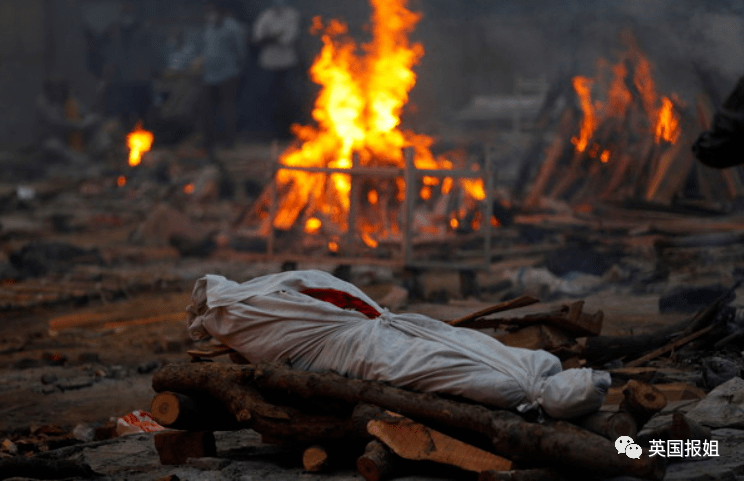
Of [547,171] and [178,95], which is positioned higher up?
[178,95]

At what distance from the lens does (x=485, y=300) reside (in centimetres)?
1116

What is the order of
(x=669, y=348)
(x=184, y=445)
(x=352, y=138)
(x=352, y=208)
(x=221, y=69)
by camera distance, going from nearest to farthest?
(x=184, y=445) → (x=669, y=348) → (x=352, y=208) → (x=352, y=138) → (x=221, y=69)

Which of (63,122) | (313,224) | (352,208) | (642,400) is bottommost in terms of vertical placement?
(313,224)

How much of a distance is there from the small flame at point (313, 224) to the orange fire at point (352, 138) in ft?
0.41

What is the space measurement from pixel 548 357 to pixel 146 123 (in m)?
24.0

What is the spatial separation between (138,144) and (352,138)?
40.0 feet

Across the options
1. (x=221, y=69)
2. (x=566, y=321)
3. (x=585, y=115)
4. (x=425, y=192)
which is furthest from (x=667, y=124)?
(x=221, y=69)

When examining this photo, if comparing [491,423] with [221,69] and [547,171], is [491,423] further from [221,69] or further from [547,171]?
[221,69]

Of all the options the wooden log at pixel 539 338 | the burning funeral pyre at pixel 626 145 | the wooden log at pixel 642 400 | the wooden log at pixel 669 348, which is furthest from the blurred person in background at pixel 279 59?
the wooden log at pixel 642 400

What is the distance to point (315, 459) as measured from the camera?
5.19 metres

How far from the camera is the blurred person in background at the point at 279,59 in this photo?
26.2m

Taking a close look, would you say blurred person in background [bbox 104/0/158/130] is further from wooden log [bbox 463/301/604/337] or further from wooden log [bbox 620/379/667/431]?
wooden log [bbox 620/379/667/431]

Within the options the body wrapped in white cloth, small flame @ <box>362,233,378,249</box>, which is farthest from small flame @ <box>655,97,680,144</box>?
the body wrapped in white cloth

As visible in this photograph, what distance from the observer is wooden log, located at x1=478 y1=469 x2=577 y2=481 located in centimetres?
441
